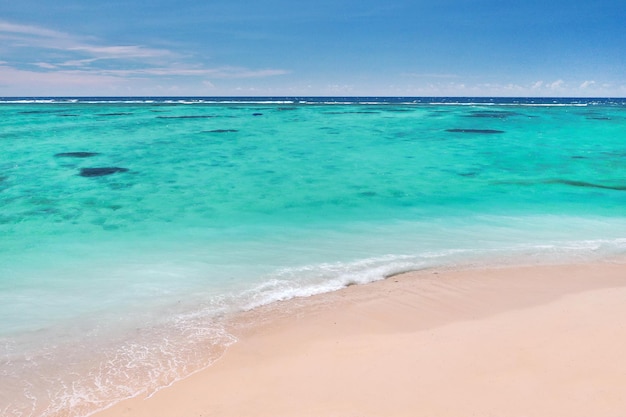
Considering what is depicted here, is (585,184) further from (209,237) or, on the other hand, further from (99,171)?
(99,171)

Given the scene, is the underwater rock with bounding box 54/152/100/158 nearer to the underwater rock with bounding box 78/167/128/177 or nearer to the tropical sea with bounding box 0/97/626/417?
the tropical sea with bounding box 0/97/626/417

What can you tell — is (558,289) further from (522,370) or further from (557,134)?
(557,134)

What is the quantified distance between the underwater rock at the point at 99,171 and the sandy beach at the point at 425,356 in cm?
1496

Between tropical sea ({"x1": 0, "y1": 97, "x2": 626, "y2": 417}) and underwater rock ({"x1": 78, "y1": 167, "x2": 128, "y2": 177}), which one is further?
underwater rock ({"x1": 78, "y1": 167, "x2": 128, "y2": 177})

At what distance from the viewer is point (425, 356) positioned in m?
5.80

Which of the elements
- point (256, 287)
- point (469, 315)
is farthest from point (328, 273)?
point (469, 315)

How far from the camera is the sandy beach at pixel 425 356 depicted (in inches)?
191

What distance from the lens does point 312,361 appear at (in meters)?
5.77

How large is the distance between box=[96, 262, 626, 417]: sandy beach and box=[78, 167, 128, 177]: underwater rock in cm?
1496

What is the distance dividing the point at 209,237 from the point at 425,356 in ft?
21.5

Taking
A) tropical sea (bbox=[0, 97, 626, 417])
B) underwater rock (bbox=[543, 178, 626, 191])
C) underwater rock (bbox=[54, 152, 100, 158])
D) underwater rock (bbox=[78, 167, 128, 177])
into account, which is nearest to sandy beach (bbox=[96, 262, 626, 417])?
tropical sea (bbox=[0, 97, 626, 417])

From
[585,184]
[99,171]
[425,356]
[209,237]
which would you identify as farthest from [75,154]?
[585,184]

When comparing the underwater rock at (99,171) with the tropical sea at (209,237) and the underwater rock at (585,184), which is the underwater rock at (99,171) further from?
the underwater rock at (585,184)

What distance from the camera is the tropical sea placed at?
5.95 m
